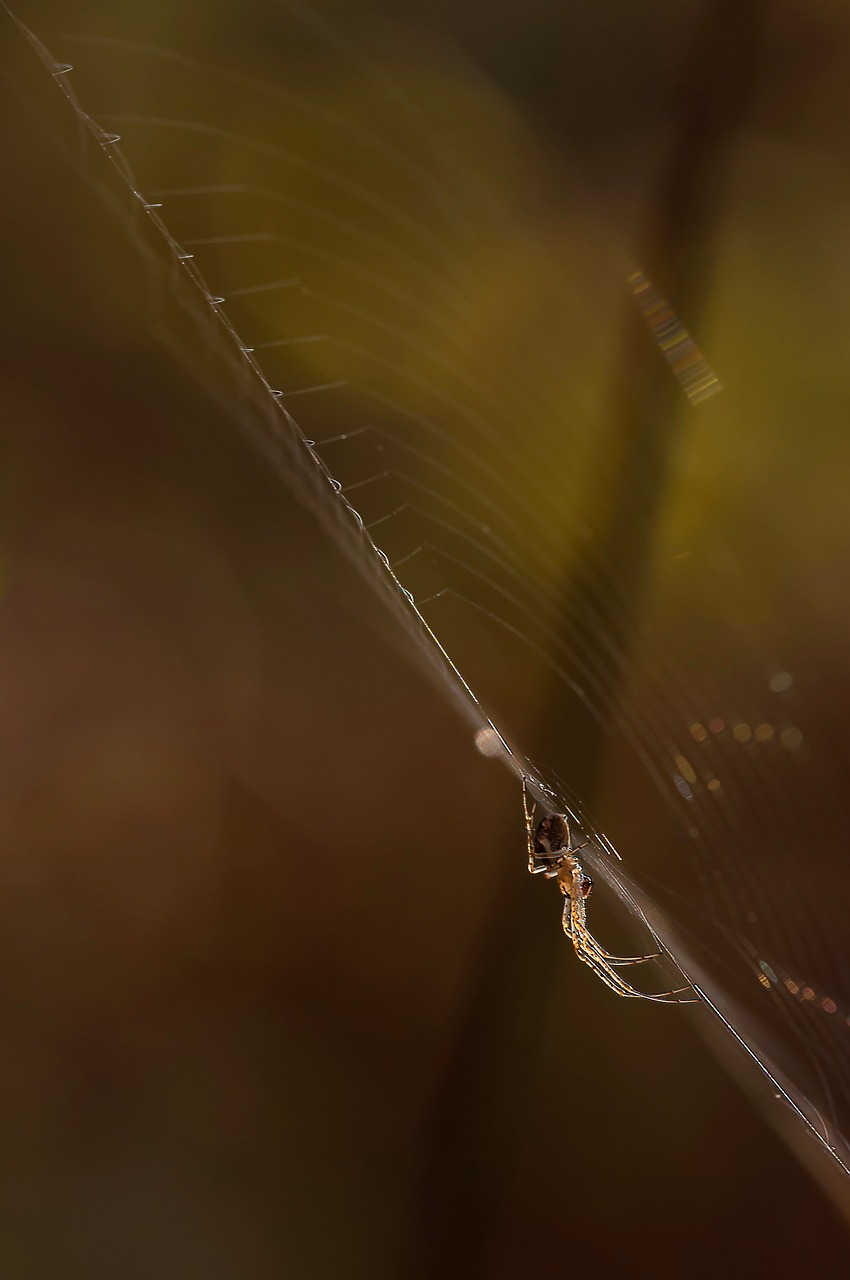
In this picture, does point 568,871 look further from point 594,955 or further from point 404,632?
point 404,632

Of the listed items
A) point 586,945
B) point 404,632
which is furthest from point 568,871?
point 404,632

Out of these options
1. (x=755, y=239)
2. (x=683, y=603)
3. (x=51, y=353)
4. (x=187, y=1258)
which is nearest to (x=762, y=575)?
(x=683, y=603)

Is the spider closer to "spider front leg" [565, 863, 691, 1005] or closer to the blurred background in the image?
"spider front leg" [565, 863, 691, 1005]

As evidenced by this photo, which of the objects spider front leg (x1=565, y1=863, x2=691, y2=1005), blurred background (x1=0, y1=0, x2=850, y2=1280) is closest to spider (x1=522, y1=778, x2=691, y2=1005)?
spider front leg (x1=565, y1=863, x2=691, y2=1005)

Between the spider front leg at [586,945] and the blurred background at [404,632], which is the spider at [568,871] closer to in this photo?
the spider front leg at [586,945]

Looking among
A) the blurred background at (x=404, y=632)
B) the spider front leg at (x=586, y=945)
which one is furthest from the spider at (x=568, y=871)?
the blurred background at (x=404, y=632)

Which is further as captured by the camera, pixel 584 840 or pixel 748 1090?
pixel 748 1090

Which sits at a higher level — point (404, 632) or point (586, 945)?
point (404, 632)

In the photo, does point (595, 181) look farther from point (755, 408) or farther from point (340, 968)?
point (340, 968)
